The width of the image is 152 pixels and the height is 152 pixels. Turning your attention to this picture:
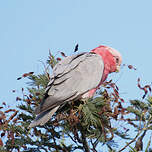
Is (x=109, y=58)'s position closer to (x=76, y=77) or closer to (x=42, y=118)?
(x=76, y=77)

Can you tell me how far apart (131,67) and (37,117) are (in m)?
1.56

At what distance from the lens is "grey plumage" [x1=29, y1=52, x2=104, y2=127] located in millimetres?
4465

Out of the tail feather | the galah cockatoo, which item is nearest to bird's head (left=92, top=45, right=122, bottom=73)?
the galah cockatoo

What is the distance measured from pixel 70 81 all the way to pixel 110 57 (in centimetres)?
121

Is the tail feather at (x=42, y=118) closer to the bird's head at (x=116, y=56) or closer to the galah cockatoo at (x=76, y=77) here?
the galah cockatoo at (x=76, y=77)

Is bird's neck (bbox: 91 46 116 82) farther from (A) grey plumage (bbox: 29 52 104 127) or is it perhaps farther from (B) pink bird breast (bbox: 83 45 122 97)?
(A) grey plumage (bbox: 29 52 104 127)

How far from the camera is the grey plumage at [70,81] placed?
14.6 feet

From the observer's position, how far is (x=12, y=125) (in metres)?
4.50

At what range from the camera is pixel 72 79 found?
5109mm

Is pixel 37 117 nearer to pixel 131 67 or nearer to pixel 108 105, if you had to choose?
pixel 108 105

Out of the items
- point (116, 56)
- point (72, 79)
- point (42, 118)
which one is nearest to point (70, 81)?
point (72, 79)

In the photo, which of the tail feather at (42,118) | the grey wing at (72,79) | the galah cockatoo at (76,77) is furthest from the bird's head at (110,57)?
the tail feather at (42,118)

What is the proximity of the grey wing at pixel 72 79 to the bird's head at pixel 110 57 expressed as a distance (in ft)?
0.65

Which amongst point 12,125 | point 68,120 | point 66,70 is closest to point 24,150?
point 12,125
